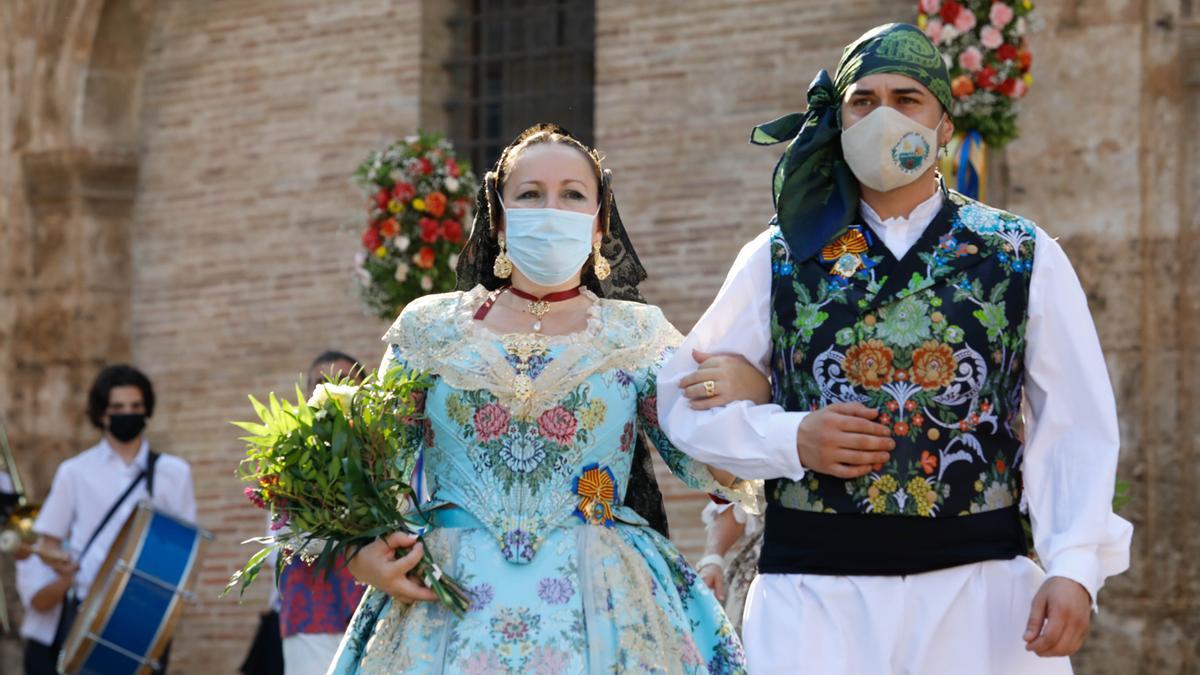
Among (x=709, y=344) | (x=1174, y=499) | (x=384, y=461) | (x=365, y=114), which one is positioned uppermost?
(x=365, y=114)

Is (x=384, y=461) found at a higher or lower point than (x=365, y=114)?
lower

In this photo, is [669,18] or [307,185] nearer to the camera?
[669,18]

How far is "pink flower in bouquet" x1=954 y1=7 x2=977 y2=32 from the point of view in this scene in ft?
29.8

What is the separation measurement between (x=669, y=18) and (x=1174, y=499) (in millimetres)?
3868

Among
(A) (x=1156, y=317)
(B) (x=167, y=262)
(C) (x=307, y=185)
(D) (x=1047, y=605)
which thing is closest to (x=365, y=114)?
(C) (x=307, y=185)

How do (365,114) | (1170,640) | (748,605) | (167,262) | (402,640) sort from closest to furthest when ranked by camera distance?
1. (748,605)
2. (402,640)
3. (1170,640)
4. (365,114)
5. (167,262)

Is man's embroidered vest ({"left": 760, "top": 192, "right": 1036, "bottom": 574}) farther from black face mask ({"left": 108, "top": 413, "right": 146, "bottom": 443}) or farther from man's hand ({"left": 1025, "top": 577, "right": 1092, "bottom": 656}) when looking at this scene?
black face mask ({"left": 108, "top": 413, "right": 146, "bottom": 443})

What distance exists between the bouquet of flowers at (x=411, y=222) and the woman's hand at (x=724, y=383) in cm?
524

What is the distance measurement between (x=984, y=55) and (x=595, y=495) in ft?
14.3

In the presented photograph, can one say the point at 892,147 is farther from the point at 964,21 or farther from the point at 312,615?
the point at 964,21

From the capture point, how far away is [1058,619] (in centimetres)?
433

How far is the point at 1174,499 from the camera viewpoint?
981 centimetres

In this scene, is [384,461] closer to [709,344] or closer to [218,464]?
[709,344]

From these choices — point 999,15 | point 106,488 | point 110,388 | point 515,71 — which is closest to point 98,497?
→ point 106,488
